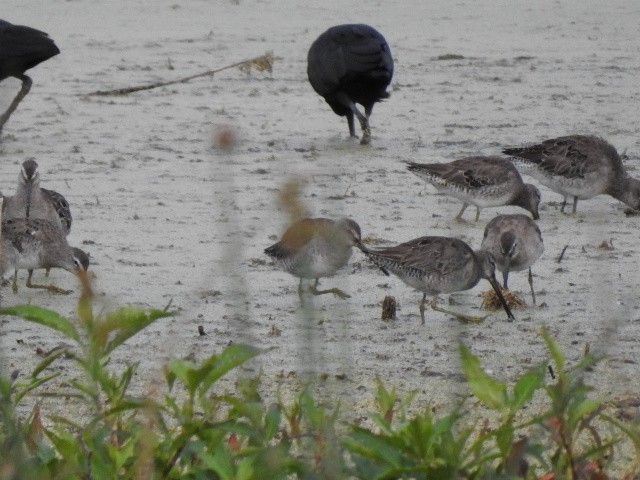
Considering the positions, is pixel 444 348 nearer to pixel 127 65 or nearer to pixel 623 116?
pixel 623 116

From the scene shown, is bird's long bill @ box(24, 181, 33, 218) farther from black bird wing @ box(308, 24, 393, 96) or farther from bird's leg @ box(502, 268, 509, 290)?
black bird wing @ box(308, 24, 393, 96)

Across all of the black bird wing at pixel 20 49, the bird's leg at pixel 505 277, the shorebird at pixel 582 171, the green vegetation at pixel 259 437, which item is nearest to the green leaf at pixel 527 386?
the green vegetation at pixel 259 437

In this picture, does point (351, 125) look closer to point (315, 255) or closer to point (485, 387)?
point (315, 255)

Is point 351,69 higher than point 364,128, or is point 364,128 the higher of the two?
point 351,69

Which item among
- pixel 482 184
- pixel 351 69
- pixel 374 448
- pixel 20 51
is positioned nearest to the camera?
pixel 374 448

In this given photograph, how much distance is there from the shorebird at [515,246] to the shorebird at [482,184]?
1.47m

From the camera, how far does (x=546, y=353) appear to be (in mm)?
6266

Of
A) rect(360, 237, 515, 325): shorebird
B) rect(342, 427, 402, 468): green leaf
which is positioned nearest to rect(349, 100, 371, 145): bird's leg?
rect(360, 237, 515, 325): shorebird

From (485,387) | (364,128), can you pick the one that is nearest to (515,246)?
(485,387)

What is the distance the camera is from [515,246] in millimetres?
7227

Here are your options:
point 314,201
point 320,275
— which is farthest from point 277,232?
point 320,275

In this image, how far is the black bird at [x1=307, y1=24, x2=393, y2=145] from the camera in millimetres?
11773

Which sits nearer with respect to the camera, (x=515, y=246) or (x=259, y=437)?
(x=259, y=437)

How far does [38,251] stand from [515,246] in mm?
2413
